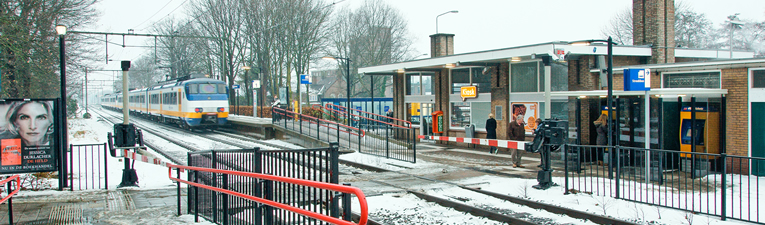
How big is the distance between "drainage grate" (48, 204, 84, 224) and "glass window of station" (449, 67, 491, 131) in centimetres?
1527

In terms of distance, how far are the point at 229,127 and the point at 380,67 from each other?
14.5 m

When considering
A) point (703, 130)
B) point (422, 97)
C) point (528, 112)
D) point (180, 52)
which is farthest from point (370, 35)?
point (703, 130)

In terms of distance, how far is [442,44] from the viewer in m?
26.7

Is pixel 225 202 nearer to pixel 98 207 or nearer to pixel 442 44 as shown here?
pixel 98 207

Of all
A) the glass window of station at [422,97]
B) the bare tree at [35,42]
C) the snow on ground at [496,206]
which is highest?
the bare tree at [35,42]

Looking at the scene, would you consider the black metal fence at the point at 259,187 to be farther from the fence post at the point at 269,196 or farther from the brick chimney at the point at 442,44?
the brick chimney at the point at 442,44

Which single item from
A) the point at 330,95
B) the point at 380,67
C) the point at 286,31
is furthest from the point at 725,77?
the point at 330,95

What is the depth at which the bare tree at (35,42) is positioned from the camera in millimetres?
17870

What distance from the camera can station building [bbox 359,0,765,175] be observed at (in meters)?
→ 12.8

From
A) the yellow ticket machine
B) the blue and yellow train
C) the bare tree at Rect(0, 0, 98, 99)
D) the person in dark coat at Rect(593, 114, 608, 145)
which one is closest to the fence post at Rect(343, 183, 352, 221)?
the person in dark coat at Rect(593, 114, 608, 145)

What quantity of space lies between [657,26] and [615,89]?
4.03 m

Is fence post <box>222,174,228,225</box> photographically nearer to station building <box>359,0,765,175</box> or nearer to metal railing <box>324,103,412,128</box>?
station building <box>359,0,765,175</box>

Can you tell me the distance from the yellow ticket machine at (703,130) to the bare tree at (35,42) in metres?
19.3

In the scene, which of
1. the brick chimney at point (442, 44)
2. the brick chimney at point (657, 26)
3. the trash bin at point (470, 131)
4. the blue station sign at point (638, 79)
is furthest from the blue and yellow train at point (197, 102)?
the blue station sign at point (638, 79)
